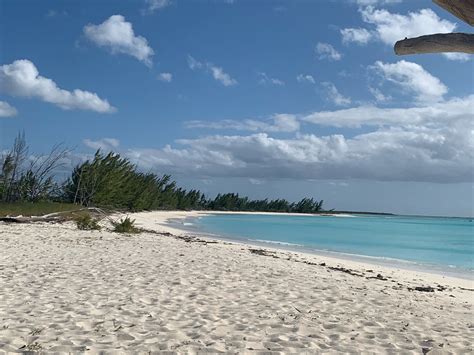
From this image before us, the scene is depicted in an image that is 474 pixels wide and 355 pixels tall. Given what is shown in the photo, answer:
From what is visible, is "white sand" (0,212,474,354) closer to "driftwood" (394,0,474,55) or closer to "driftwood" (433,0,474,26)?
"driftwood" (394,0,474,55)

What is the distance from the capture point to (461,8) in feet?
8.54

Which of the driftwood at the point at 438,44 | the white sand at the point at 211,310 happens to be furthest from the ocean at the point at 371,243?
the driftwood at the point at 438,44

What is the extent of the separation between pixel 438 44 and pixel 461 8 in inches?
12.7

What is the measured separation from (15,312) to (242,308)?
2766 mm

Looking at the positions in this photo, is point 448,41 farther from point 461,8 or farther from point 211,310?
point 211,310

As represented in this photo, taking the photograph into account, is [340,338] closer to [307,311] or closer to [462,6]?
[307,311]

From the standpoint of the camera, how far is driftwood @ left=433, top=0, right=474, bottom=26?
101 inches

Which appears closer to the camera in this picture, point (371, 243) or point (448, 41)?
point (448, 41)

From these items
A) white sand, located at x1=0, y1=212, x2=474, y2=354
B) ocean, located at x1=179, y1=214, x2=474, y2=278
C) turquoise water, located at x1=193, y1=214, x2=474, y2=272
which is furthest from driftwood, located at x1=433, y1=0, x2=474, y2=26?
turquoise water, located at x1=193, y1=214, x2=474, y2=272

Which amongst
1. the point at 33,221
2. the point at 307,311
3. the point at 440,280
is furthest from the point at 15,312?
the point at 33,221

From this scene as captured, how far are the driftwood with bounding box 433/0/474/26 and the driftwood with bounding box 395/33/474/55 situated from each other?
138 mm

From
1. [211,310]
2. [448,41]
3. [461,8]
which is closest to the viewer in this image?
[461,8]

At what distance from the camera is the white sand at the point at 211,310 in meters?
4.65

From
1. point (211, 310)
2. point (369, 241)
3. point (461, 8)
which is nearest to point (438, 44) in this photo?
point (461, 8)
